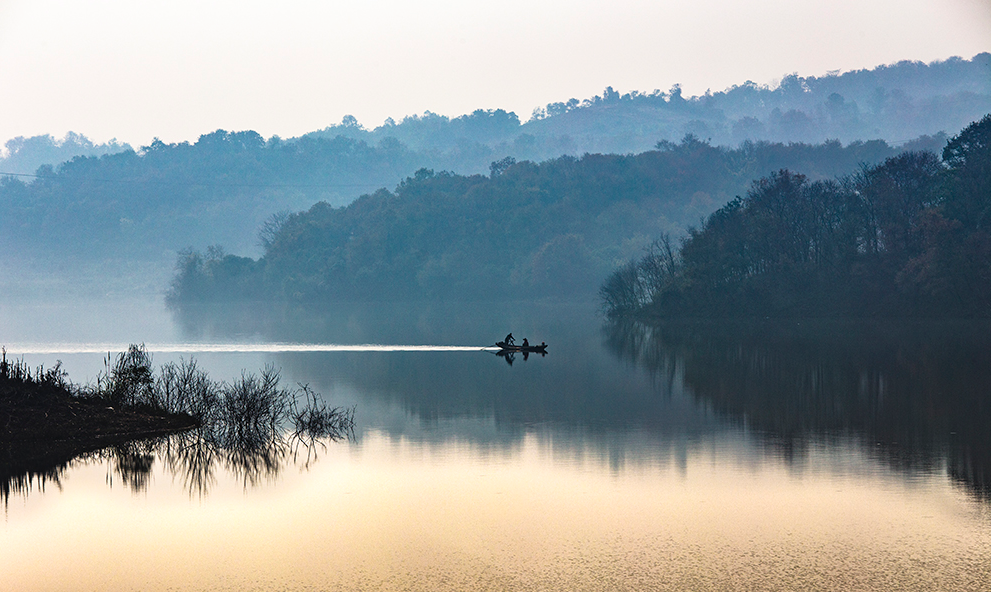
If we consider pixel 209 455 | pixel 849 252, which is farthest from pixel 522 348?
pixel 849 252

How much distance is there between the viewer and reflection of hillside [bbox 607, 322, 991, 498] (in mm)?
24766

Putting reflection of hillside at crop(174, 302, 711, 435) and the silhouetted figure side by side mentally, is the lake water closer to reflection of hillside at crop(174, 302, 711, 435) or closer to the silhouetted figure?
reflection of hillside at crop(174, 302, 711, 435)

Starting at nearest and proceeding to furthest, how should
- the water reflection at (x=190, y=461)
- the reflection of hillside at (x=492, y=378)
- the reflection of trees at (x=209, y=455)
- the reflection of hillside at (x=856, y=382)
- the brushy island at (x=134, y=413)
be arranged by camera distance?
the water reflection at (x=190, y=461) → the reflection of trees at (x=209, y=455) → the brushy island at (x=134, y=413) → the reflection of hillside at (x=856, y=382) → the reflection of hillside at (x=492, y=378)

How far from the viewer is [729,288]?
81.6 meters

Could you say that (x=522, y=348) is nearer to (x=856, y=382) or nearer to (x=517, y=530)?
(x=856, y=382)

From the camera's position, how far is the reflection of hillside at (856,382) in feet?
81.3

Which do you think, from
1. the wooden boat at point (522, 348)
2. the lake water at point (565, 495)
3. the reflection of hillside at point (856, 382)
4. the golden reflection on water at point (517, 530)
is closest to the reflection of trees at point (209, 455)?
the lake water at point (565, 495)

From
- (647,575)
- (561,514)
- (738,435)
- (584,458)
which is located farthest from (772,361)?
(647,575)

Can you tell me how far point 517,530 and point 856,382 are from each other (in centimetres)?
2355

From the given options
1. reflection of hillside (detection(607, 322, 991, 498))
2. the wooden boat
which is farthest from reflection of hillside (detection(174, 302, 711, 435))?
reflection of hillside (detection(607, 322, 991, 498))

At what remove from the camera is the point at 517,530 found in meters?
17.1

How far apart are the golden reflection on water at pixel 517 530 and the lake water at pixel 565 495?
6 centimetres

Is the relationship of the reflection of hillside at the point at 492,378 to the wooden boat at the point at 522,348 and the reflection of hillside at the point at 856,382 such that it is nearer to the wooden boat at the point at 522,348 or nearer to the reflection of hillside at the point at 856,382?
the wooden boat at the point at 522,348

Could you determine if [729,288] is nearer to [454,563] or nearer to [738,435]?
[738,435]
